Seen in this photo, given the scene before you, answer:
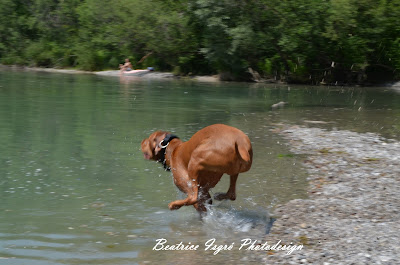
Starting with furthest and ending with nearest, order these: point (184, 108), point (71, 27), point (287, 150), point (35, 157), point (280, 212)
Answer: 1. point (71, 27)
2. point (184, 108)
3. point (287, 150)
4. point (35, 157)
5. point (280, 212)

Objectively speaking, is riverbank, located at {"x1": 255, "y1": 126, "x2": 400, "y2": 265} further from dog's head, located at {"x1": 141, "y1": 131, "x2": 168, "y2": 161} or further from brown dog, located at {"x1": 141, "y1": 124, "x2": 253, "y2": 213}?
dog's head, located at {"x1": 141, "y1": 131, "x2": 168, "y2": 161}

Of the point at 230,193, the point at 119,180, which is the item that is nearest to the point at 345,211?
the point at 230,193

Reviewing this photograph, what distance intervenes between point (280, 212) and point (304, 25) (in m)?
27.7

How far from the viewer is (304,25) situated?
3369 cm

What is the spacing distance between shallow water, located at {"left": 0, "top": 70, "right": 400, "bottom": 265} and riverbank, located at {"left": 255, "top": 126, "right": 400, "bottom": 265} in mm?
309

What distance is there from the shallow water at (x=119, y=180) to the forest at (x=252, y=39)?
13.4 meters

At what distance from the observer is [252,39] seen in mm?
34625

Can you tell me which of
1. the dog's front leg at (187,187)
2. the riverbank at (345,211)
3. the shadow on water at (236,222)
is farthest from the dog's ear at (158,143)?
the riverbank at (345,211)

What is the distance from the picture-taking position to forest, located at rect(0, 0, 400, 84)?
33438 mm

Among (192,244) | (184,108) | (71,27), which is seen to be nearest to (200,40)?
(71,27)

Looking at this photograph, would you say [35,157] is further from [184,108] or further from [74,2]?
[74,2]

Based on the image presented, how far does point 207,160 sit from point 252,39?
29.1 meters

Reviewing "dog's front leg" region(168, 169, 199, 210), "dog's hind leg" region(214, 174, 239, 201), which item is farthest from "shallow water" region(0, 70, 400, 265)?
"dog's front leg" region(168, 169, 199, 210)

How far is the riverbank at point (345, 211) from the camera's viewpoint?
5727mm
